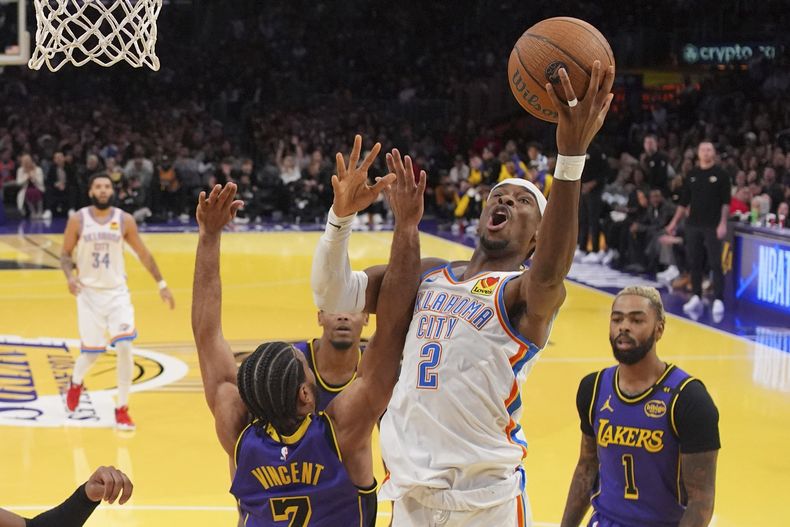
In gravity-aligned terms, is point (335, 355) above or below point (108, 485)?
below

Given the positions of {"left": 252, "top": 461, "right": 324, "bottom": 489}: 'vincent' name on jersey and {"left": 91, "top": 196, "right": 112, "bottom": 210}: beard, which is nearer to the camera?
{"left": 252, "top": 461, "right": 324, "bottom": 489}: 'vincent' name on jersey

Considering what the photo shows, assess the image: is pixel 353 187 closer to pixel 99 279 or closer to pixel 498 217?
pixel 498 217

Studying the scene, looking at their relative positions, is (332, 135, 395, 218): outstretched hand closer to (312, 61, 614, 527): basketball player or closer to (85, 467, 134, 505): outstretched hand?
(312, 61, 614, 527): basketball player

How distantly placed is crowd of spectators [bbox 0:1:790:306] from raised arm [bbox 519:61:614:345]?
10.8 metres

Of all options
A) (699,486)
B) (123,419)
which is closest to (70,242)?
(123,419)

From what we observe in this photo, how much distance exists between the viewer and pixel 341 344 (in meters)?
5.56

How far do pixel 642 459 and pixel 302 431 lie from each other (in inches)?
57.0

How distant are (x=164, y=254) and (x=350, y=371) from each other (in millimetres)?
12767

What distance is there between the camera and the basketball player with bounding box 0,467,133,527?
3.45 m

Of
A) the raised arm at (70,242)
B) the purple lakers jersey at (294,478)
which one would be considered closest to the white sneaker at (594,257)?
the raised arm at (70,242)

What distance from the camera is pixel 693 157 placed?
17344mm

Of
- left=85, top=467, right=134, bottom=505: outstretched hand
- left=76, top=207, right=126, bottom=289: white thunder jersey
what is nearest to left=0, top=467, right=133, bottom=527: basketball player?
left=85, top=467, right=134, bottom=505: outstretched hand

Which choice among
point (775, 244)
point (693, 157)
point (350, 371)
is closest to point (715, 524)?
point (350, 371)

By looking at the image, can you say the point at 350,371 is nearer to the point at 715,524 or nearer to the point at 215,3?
the point at 715,524
